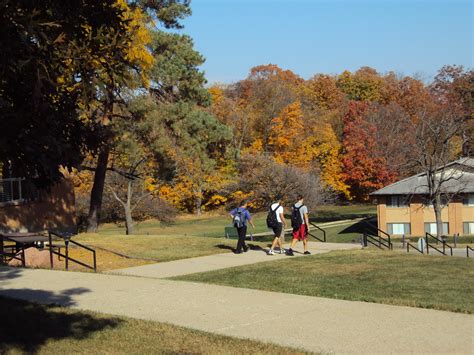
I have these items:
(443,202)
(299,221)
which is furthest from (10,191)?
(443,202)

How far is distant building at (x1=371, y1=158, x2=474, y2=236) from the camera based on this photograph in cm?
4875

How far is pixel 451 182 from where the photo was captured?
160ft

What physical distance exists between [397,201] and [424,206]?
8.23 feet

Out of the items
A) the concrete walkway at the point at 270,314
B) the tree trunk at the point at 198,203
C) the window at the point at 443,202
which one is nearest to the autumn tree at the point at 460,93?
the window at the point at 443,202

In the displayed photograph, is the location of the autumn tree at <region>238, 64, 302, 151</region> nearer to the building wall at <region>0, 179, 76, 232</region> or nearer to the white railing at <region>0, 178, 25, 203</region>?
the building wall at <region>0, 179, 76, 232</region>

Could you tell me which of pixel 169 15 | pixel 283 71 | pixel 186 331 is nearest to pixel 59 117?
pixel 186 331

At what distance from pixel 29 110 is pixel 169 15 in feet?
68.8

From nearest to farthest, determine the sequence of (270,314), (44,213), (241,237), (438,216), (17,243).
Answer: (270,314)
(241,237)
(17,243)
(44,213)
(438,216)

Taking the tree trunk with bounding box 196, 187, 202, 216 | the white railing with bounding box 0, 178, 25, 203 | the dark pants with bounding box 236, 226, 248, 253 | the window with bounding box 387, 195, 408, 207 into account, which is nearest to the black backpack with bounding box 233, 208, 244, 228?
the dark pants with bounding box 236, 226, 248, 253

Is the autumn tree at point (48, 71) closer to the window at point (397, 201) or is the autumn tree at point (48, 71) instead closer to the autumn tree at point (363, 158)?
the window at point (397, 201)

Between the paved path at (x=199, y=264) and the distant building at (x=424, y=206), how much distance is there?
33071mm

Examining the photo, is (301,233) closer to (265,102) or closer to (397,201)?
(397,201)


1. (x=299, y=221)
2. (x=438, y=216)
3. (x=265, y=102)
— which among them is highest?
(x=265, y=102)

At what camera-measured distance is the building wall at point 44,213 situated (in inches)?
916
